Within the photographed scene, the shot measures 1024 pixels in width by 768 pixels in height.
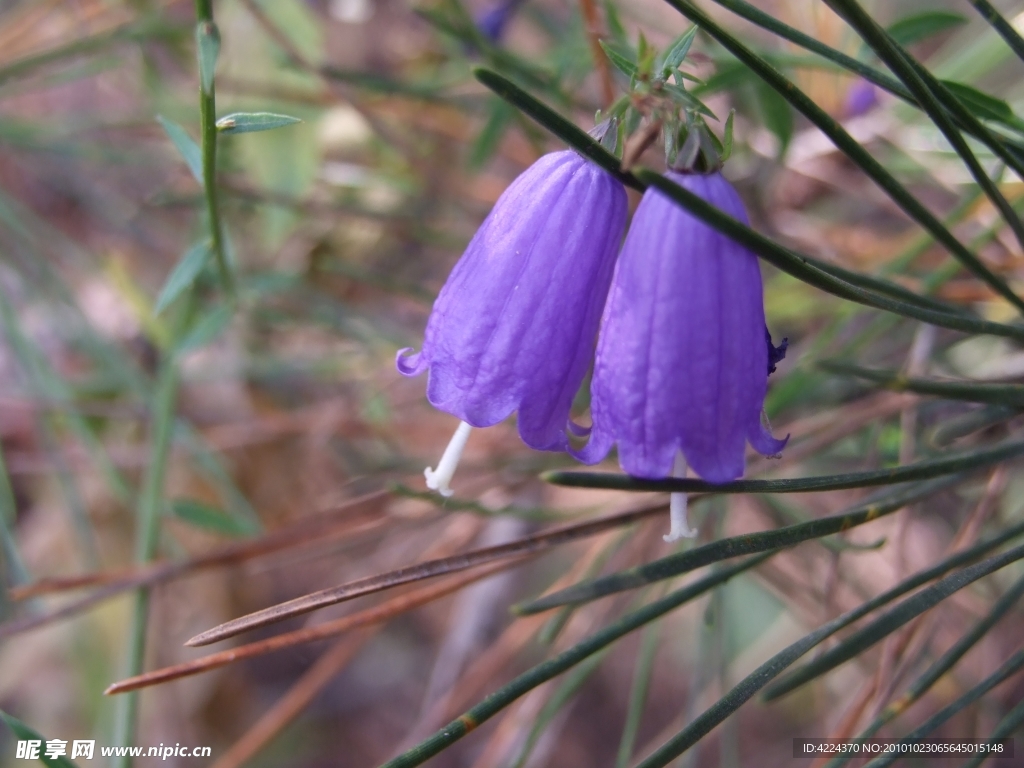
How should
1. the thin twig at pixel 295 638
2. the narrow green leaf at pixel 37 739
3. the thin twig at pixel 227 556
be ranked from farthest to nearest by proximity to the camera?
the thin twig at pixel 227 556 < the thin twig at pixel 295 638 < the narrow green leaf at pixel 37 739

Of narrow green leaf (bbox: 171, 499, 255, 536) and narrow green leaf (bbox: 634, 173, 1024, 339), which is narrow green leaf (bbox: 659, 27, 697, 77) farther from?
narrow green leaf (bbox: 171, 499, 255, 536)

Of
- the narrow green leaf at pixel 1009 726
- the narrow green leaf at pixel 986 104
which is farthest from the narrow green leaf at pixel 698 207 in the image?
the narrow green leaf at pixel 1009 726

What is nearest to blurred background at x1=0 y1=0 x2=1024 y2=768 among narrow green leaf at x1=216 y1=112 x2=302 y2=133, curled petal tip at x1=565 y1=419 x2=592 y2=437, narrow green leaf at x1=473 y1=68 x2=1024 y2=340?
narrow green leaf at x1=216 y1=112 x2=302 y2=133

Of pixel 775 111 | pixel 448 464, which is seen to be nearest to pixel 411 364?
pixel 448 464

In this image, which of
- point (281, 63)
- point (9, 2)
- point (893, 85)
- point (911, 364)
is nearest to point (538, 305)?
point (893, 85)

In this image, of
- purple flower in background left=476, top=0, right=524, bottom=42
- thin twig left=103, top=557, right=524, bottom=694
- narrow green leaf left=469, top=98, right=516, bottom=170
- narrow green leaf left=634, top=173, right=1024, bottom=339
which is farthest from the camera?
purple flower in background left=476, top=0, right=524, bottom=42

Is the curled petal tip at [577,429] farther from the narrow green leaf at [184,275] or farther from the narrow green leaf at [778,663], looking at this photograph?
the narrow green leaf at [184,275]

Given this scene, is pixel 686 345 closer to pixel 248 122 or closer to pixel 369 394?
pixel 248 122
